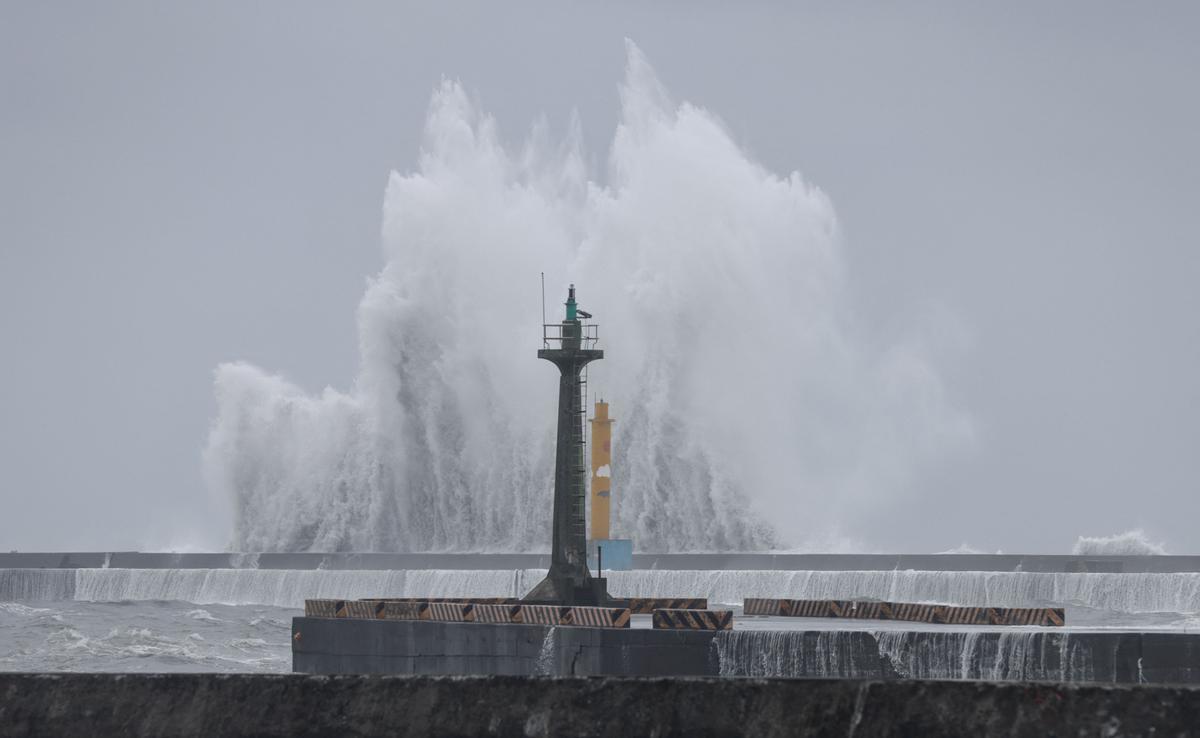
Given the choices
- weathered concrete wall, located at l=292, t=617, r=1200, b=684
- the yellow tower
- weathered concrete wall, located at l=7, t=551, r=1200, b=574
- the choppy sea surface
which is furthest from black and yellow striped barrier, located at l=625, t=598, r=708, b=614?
weathered concrete wall, located at l=7, t=551, r=1200, b=574

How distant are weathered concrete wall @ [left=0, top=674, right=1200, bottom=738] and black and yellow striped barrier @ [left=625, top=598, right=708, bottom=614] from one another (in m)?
26.2

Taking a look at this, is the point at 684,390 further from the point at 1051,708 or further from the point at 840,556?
the point at 1051,708

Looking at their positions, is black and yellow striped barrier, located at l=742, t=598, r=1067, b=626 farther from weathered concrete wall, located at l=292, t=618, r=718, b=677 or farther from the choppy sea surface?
the choppy sea surface

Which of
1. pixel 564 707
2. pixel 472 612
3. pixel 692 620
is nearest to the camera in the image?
pixel 564 707

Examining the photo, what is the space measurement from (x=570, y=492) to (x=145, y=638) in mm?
17079

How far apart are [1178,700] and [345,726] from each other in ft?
9.13

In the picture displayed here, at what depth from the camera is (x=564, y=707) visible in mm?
6316

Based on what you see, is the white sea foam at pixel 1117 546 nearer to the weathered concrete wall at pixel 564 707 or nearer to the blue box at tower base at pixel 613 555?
the blue box at tower base at pixel 613 555

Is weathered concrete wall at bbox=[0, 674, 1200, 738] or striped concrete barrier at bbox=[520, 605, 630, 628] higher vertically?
striped concrete barrier at bbox=[520, 605, 630, 628]

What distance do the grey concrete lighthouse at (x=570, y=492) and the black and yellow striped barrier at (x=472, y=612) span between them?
0.79 meters

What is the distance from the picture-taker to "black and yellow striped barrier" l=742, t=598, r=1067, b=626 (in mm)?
28766

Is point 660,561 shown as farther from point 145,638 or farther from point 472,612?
point 472,612

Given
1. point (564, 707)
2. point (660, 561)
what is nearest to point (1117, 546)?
point (660, 561)

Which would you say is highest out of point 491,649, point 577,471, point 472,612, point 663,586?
point 577,471
